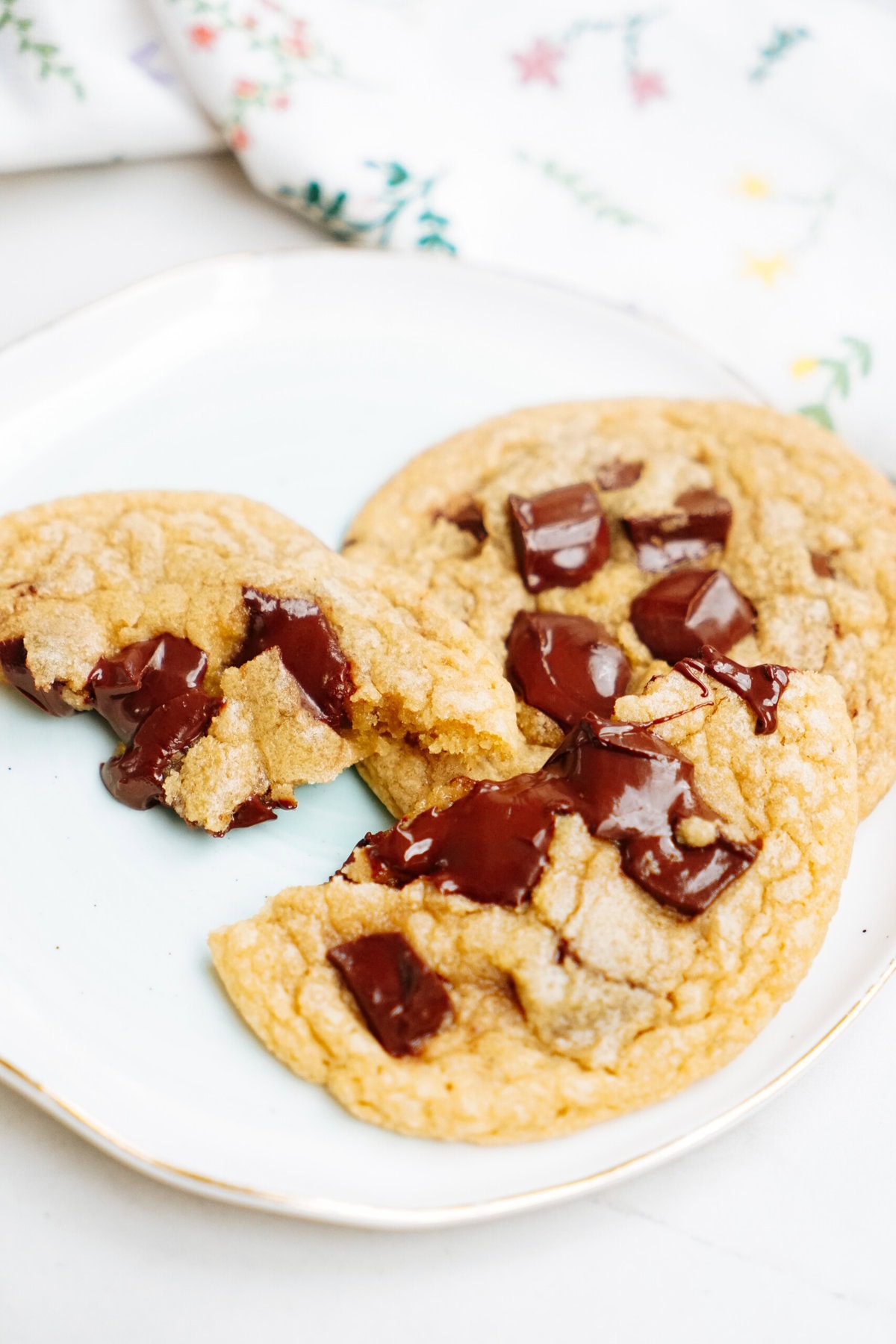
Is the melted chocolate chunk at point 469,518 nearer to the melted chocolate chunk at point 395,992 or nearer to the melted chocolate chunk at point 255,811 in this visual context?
the melted chocolate chunk at point 255,811

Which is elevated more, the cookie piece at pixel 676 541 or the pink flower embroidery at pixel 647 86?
the pink flower embroidery at pixel 647 86

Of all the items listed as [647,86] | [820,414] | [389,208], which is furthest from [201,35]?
[820,414]

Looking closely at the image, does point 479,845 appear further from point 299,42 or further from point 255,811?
point 299,42

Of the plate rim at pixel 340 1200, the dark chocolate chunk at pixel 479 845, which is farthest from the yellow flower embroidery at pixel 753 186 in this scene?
the plate rim at pixel 340 1200

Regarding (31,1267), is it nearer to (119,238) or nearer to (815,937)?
(815,937)

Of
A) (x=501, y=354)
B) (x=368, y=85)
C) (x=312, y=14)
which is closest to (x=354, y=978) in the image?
(x=501, y=354)
